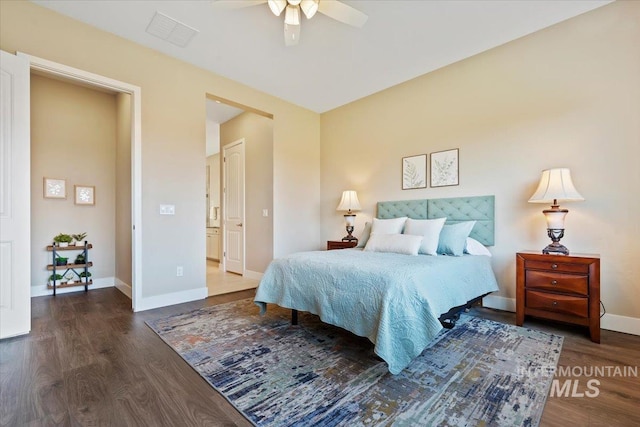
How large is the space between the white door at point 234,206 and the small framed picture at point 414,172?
3052 mm

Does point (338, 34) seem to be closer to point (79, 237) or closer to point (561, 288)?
point (561, 288)

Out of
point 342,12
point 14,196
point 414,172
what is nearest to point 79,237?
point 14,196

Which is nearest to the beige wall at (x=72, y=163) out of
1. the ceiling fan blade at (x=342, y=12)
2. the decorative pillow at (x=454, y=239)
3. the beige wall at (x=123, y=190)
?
the beige wall at (x=123, y=190)

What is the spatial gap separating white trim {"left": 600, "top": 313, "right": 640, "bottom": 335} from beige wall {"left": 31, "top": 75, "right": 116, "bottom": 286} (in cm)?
637

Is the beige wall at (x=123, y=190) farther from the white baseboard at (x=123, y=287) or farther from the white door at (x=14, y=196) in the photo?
the white door at (x=14, y=196)

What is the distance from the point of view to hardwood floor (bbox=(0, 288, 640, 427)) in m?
1.47

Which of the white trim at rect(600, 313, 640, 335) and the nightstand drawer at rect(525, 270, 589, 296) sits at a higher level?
the nightstand drawer at rect(525, 270, 589, 296)

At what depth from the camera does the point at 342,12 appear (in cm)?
236

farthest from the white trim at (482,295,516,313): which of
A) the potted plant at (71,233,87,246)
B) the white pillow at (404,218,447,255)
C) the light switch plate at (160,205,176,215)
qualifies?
the potted plant at (71,233,87,246)

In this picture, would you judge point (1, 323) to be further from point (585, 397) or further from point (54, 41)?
point (585, 397)

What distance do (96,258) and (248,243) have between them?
7.68ft

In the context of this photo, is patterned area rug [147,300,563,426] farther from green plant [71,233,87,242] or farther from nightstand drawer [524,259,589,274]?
green plant [71,233,87,242]

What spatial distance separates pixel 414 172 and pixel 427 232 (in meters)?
1.18

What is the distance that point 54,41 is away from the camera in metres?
2.75
